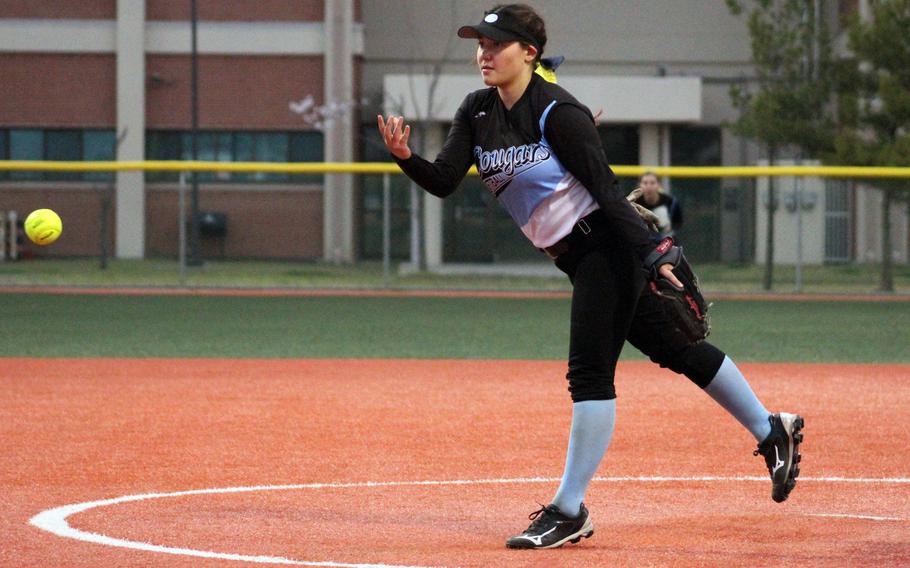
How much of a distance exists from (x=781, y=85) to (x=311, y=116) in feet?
39.3

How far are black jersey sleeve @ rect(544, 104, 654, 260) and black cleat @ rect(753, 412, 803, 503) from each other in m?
0.97

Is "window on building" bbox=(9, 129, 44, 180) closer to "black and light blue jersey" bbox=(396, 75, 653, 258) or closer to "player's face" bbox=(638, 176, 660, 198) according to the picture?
"player's face" bbox=(638, 176, 660, 198)

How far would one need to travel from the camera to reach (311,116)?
118ft

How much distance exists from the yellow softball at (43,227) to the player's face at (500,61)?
3.57 m

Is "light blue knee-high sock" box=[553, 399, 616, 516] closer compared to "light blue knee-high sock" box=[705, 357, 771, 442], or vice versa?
"light blue knee-high sock" box=[553, 399, 616, 516]

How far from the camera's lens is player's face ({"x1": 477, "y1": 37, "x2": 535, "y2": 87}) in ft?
17.4

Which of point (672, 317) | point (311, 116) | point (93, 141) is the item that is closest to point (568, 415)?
point (672, 317)

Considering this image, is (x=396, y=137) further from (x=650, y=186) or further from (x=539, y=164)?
(x=650, y=186)

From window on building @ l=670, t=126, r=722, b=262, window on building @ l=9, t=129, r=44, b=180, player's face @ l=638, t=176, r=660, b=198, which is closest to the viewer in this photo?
player's face @ l=638, t=176, r=660, b=198

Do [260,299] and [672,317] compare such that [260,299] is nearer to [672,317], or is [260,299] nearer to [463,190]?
[463,190]

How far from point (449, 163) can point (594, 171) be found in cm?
60

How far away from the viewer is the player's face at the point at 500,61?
5.30 meters

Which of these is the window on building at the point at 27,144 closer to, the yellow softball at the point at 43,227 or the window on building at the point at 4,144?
the window on building at the point at 4,144

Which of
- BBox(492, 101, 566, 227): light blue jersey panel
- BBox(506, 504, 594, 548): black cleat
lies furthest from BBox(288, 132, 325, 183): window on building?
BBox(506, 504, 594, 548): black cleat
